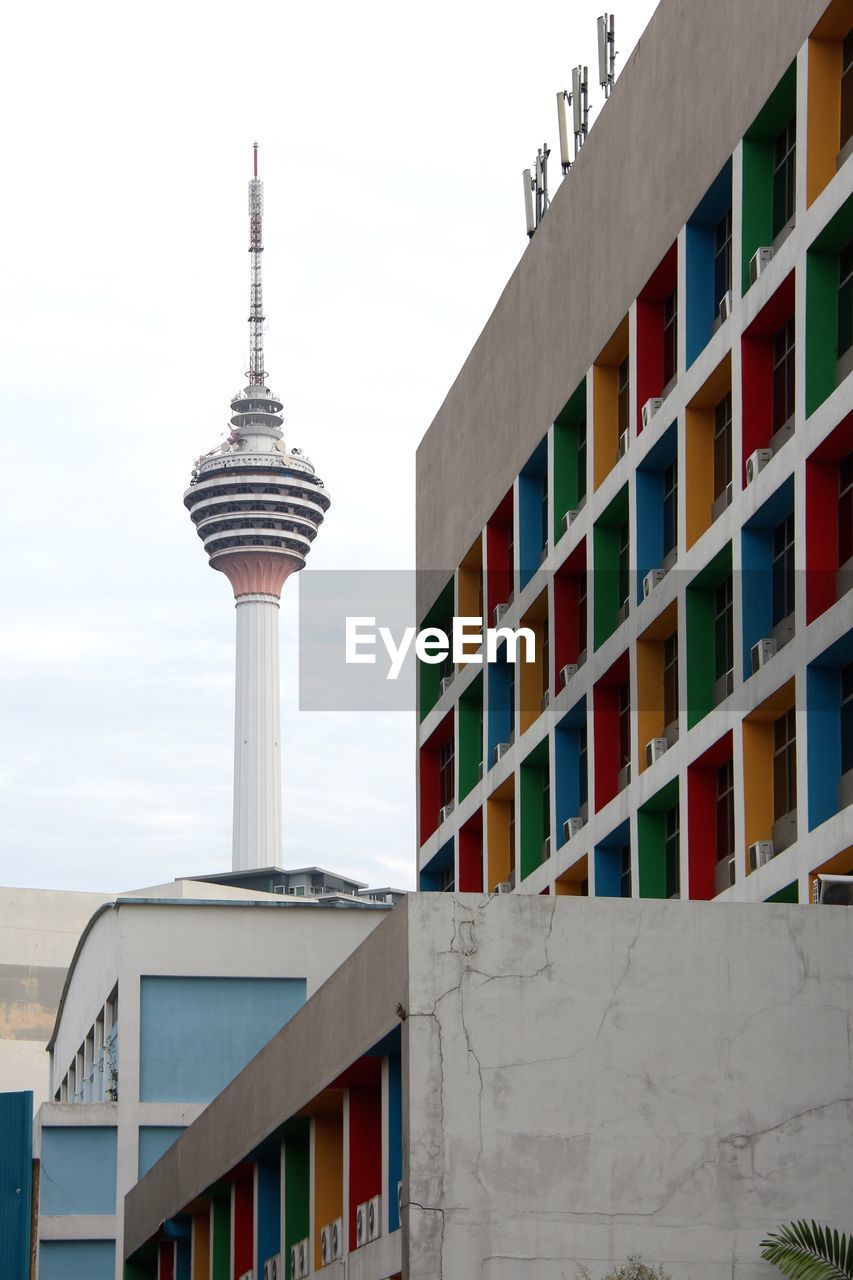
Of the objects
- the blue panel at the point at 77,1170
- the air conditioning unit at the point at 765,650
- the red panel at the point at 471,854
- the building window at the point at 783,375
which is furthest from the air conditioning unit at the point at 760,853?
the blue panel at the point at 77,1170

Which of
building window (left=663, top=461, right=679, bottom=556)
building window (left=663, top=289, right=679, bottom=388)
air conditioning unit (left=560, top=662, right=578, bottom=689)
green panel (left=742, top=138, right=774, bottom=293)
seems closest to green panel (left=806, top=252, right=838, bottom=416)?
green panel (left=742, top=138, right=774, bottom=293)

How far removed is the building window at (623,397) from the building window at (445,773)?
44.1 ft

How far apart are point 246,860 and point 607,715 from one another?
14134 cm

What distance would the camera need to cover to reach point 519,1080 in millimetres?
21750

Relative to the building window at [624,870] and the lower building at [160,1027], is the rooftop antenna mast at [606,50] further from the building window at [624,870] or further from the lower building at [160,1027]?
the lower building at [160,1027]

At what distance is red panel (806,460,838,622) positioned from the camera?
31.7 metres

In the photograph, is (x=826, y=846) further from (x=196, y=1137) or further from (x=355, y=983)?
(x=196, y=1137)

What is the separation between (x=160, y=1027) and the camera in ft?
179

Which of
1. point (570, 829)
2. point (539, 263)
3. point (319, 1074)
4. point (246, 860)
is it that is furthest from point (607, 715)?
point (246, 860)

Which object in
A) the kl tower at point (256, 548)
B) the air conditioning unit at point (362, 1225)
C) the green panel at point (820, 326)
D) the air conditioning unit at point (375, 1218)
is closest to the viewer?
the air conditioning unit at point (375, 1218)

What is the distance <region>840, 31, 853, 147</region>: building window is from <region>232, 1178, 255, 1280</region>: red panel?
16.7 metres

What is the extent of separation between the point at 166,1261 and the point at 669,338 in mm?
18089

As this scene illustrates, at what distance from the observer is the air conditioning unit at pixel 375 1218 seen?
2481cm

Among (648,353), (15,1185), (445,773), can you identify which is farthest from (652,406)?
(15,1185)
